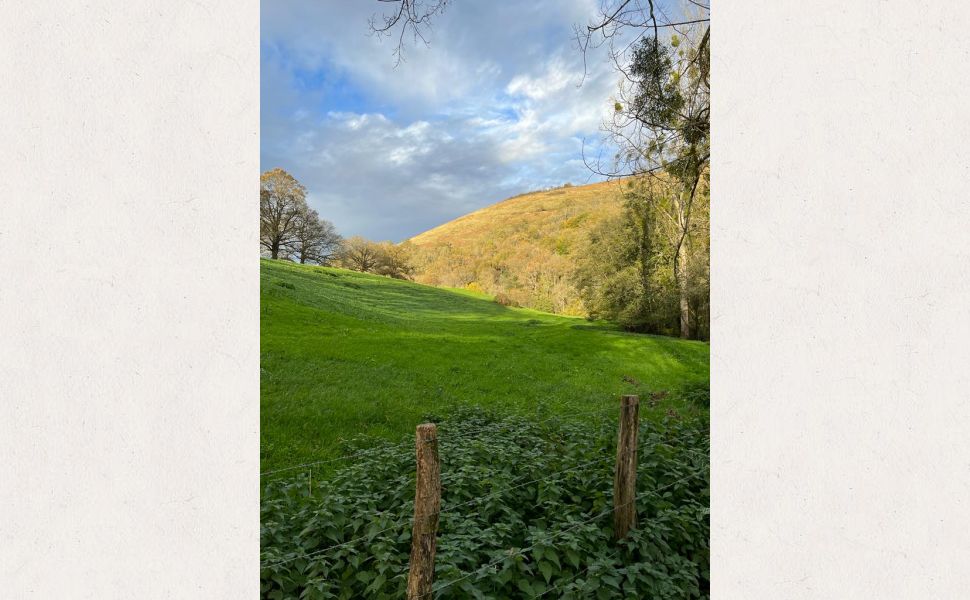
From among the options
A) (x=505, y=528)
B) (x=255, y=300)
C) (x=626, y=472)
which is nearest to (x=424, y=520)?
(x=505, y=528)

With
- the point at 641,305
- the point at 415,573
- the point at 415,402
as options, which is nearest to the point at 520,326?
the point at 641,305

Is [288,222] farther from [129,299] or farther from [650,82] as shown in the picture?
[129,299]

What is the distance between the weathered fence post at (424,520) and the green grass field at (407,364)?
2972mm

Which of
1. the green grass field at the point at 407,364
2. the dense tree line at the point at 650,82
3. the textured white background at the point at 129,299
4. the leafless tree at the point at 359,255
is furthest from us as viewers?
the leafless tree at the point at 359,255

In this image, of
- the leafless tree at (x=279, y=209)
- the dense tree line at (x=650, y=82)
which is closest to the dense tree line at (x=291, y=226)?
the leafless tree at (x=279, y=209)

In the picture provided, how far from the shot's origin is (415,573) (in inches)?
56.4

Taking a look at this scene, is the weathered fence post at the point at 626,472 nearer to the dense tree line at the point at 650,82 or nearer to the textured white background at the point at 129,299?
the dense tree line at the point at 650,82

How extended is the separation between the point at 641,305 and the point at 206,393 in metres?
13.7

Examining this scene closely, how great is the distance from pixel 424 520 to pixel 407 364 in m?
7.33

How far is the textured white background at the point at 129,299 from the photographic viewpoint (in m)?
0.84

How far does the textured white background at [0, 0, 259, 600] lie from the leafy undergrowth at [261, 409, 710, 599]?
1.80 ft
